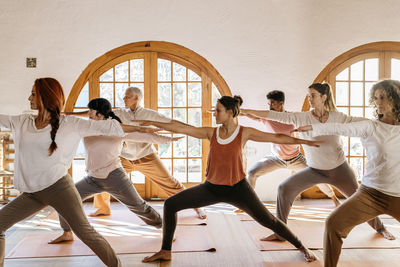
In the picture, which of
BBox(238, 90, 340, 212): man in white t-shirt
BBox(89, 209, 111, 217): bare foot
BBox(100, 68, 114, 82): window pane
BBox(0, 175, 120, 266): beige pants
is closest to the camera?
BBox(0, 175, 120, 266): beige pants

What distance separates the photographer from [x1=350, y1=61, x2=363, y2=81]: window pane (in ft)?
16.4

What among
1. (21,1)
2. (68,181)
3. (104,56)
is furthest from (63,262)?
(21,1)

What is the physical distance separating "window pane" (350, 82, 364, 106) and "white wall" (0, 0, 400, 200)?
1.90 ft

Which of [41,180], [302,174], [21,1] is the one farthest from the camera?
[21,1]

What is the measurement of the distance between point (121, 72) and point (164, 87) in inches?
25.3

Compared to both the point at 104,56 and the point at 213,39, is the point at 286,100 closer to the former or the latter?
the point at 213,39

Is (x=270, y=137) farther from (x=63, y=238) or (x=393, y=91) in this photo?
(x=63, y=238)

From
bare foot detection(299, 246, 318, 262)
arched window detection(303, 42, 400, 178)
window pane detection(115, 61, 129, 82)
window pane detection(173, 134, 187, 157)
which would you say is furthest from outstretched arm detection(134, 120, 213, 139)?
arched window detection(303, 42, 400, 178)

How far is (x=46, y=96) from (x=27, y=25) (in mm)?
2992

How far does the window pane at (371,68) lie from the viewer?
5.01 meters

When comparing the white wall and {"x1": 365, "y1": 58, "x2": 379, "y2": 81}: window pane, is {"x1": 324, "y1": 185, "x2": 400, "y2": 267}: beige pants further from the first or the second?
{"x1": 365, "y1": 58, "x2": 379, "y2": 81}: window pane

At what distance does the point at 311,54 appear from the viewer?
190 inches

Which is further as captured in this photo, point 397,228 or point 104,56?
point 104,56

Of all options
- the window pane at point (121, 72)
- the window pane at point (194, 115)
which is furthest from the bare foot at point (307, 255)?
the window pane at point (121, 72)
